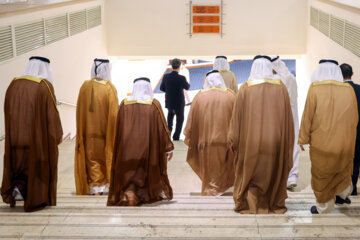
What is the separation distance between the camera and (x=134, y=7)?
10812 millimetres

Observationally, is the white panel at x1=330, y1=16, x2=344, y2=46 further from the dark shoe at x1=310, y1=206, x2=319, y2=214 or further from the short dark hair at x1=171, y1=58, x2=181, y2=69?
the dark shoe at x1=310, y1=206, x2=319, y2=214

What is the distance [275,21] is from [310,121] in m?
6.90

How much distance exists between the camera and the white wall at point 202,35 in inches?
422

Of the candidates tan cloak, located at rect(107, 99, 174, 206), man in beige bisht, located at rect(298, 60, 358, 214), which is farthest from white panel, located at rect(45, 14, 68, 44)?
man in beige bisht, located at rect(298, 60, 358, 214)

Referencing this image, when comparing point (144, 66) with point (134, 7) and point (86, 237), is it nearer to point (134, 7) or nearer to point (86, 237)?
point (134, 7)

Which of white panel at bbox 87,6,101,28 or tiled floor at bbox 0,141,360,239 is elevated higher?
white panel at bbox 87,6,101,28

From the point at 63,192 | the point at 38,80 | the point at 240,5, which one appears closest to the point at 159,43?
the point at 240,5

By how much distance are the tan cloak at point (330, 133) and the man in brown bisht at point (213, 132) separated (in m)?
1.26

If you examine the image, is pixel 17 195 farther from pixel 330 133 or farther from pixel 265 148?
pixel 330 133

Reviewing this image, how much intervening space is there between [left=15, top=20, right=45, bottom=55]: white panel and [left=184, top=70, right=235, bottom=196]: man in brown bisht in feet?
8.01

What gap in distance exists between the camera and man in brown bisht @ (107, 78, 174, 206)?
478 centimetres

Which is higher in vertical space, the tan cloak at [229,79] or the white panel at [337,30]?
the white panel at [337,30]

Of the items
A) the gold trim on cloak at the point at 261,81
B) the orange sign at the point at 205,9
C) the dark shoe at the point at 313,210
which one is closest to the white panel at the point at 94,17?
the orange sign at the point at 205,9

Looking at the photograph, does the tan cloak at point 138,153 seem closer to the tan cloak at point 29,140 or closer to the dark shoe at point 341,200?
the tan cloak at point 29,140
